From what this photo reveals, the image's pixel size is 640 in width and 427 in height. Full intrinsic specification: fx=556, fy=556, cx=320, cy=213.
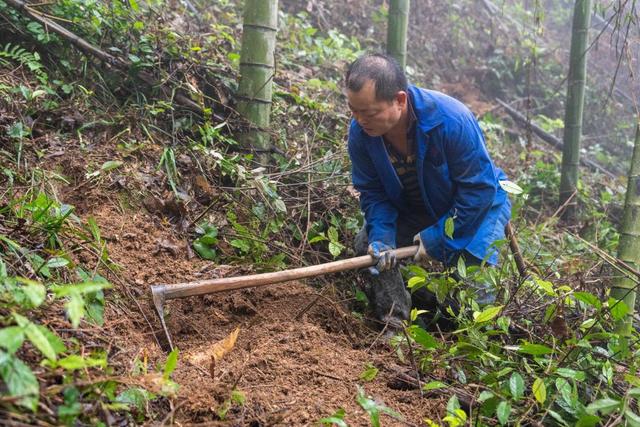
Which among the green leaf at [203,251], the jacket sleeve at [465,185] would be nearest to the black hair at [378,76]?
the jacket sleeve at [465,185]

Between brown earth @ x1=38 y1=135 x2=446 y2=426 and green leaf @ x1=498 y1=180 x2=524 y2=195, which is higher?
green leaf @ x1=498 y1=180 x2=524 y2=195

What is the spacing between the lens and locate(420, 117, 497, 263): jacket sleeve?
10.3 feet

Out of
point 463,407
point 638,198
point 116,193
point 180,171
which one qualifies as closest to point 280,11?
point 180,171

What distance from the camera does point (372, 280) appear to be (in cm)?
353

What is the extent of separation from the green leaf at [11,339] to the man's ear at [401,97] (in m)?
2.26

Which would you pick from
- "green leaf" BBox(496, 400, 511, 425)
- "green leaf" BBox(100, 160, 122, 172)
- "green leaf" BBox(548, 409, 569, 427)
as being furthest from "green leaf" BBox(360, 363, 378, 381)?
"green leaf" BBox(100, 160, 122, 172)

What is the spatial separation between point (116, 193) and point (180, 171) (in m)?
0.49

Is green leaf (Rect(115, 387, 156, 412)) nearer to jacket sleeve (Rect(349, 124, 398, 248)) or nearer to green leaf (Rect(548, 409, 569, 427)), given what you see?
green leaf (Rect(548, 409, 569, 427))

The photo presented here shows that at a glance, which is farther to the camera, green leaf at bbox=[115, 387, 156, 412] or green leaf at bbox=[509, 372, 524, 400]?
green leaf at bbox=[509, 372, 524, 400]

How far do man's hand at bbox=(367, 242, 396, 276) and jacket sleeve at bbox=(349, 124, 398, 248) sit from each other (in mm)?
98

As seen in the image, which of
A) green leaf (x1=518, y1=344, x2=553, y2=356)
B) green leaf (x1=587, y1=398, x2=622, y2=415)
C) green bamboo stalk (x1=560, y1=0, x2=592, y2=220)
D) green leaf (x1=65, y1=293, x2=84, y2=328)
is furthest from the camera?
green bamboo stalk (x1=560, y1=0, x2=592, y2=220)

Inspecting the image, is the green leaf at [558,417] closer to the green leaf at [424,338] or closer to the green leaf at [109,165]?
the green leaf at [424,338]

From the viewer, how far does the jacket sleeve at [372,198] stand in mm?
3434

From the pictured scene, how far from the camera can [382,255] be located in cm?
323
